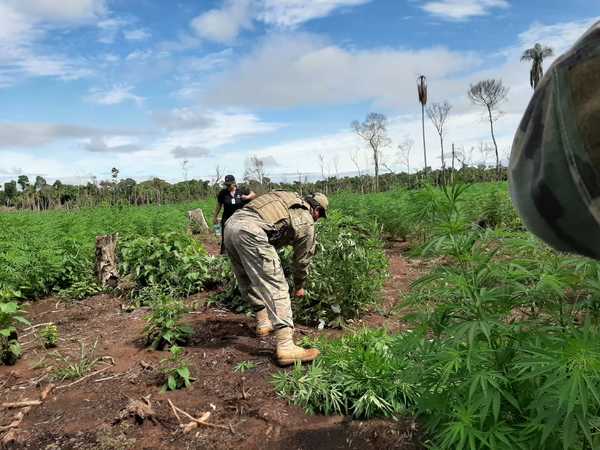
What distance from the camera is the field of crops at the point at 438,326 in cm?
164

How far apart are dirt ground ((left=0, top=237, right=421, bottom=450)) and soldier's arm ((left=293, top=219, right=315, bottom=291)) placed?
0.48 metres

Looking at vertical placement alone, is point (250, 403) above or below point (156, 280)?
below

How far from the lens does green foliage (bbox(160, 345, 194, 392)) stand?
140 inches

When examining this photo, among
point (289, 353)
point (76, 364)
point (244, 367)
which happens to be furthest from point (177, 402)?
point (76, 364)

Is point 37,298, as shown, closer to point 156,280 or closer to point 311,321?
point 156,280

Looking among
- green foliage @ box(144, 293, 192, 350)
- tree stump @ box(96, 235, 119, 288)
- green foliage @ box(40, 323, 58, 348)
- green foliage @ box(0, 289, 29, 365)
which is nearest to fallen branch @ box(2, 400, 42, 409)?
green foliage @ box(0, 289, 29, 365)

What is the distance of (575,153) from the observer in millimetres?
661

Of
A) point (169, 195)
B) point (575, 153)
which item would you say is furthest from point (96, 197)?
point (575, 153)

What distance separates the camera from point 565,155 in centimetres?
67

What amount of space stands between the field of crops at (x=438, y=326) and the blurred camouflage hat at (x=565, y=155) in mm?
863

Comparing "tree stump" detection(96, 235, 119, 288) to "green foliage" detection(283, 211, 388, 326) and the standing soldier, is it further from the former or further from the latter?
"green foliage" detection(283, 211, 388, 326)

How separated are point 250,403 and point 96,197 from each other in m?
39.5

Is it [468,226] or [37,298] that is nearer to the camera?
[468,226]

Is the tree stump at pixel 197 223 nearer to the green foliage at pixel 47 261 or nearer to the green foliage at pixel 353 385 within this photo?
the green foliage at pixel 47 261
